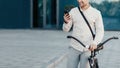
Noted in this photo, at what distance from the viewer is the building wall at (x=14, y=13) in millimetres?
28922

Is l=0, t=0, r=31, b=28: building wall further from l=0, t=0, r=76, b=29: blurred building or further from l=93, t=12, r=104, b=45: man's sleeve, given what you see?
l=93, t=12, r=104, b=45: man's sleeve

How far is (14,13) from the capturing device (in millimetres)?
29062

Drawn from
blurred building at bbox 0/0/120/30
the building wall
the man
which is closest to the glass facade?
blurred building at bbox 0/0/120/30

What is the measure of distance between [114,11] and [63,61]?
55.0 feet

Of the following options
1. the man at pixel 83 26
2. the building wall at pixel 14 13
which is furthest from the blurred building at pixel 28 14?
the man at pixel 83 26

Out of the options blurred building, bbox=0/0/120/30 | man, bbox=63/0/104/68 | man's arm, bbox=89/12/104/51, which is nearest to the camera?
man's arm, bbox=89/12/104/51

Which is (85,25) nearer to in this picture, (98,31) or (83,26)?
(83,26)

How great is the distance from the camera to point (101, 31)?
5.65m

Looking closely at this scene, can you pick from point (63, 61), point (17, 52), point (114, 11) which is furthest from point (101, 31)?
point (114, 11)

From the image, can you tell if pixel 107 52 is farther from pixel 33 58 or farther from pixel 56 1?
pixel 56 1

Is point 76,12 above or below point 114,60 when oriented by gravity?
above

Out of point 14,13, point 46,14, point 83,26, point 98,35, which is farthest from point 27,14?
point 98,35

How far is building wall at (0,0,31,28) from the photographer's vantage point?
94.9 feet

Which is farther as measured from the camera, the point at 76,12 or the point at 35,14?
the point at 35,14
